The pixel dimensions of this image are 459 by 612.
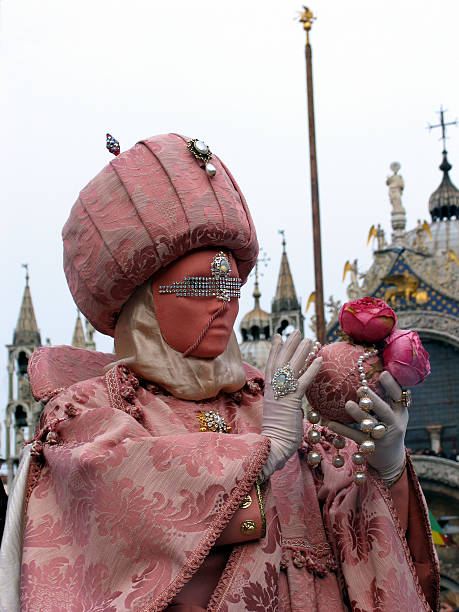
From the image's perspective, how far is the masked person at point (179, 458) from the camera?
266cm

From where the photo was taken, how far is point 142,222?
3.01 metres

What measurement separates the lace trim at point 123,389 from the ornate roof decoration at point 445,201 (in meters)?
27.2

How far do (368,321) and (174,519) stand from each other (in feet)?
3.26

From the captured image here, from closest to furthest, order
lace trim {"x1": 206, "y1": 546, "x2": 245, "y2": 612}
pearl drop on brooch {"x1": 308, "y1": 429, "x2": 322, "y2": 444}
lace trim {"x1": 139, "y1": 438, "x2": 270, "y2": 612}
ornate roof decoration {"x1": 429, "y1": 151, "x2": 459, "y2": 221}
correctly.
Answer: lace trim {"x1": 139, "y1": 438, "x2": 270, "y2": 612}
lace trim {"x1": 206, "y1": 546, "x2": 245, "y2": 612}
pearl drop on brooch {"x1": 308, "y1": 429, "x2": 322, "y2": 444}
ornate roof decoration {"x1": 429, "y1": 151, "x2": 459, "y2": 221}

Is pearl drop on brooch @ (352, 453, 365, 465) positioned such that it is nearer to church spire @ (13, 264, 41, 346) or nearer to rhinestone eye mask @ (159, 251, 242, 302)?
rhinestone eye mask @ (159, 251, 242, 302)

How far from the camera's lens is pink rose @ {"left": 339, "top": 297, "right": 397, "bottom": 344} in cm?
301

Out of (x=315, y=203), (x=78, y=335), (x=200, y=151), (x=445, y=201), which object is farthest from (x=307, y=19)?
(x=445, y=201)

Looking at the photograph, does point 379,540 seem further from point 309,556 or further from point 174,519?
point 174,519

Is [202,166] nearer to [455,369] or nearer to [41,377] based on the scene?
[41,377]

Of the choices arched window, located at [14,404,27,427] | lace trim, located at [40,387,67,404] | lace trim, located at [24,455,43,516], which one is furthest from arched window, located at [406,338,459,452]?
lace trim, located at [24,455,43,516]

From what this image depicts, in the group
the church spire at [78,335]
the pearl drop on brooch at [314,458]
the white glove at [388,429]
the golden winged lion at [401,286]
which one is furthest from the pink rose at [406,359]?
the church spire at [78,335]

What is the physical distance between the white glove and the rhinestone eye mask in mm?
635

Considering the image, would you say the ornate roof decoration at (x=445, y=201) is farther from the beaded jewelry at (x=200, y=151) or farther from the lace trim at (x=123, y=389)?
the lace trim at (x=123, y=389)

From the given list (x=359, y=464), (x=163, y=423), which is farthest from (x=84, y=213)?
(x=359, y=464)
